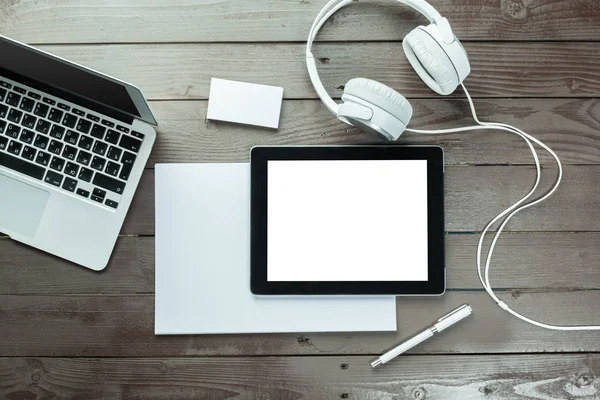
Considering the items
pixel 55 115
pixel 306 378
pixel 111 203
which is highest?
pixel 55 115

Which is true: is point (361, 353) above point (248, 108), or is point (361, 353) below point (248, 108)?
below

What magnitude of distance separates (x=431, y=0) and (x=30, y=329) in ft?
2.51

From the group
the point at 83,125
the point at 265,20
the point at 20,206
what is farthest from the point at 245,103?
the point at 20,206

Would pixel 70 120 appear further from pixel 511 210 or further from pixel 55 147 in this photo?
pixel 511 210

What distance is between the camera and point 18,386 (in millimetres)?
823

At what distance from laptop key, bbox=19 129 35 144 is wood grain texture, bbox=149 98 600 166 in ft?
0.55

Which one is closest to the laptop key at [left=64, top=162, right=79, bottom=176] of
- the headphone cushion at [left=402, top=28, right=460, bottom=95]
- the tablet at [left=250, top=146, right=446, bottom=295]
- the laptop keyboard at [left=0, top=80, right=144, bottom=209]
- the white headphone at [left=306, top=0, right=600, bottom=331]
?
the laptop keyboard at [left=0, top=80, right=144, bottom=209]

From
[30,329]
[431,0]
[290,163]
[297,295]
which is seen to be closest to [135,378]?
[30,329]

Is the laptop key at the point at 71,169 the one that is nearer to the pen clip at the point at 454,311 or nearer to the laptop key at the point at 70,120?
the laptop key at the point at 70,120

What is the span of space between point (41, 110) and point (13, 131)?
49 mm

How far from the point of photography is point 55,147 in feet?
2.59

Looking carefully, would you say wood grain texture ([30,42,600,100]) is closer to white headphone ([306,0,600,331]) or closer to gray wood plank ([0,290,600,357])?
white headphone ([306,0,600,331])

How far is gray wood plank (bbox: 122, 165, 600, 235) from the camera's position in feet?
2.72

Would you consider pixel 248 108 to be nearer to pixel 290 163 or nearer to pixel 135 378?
pixel 290 163
